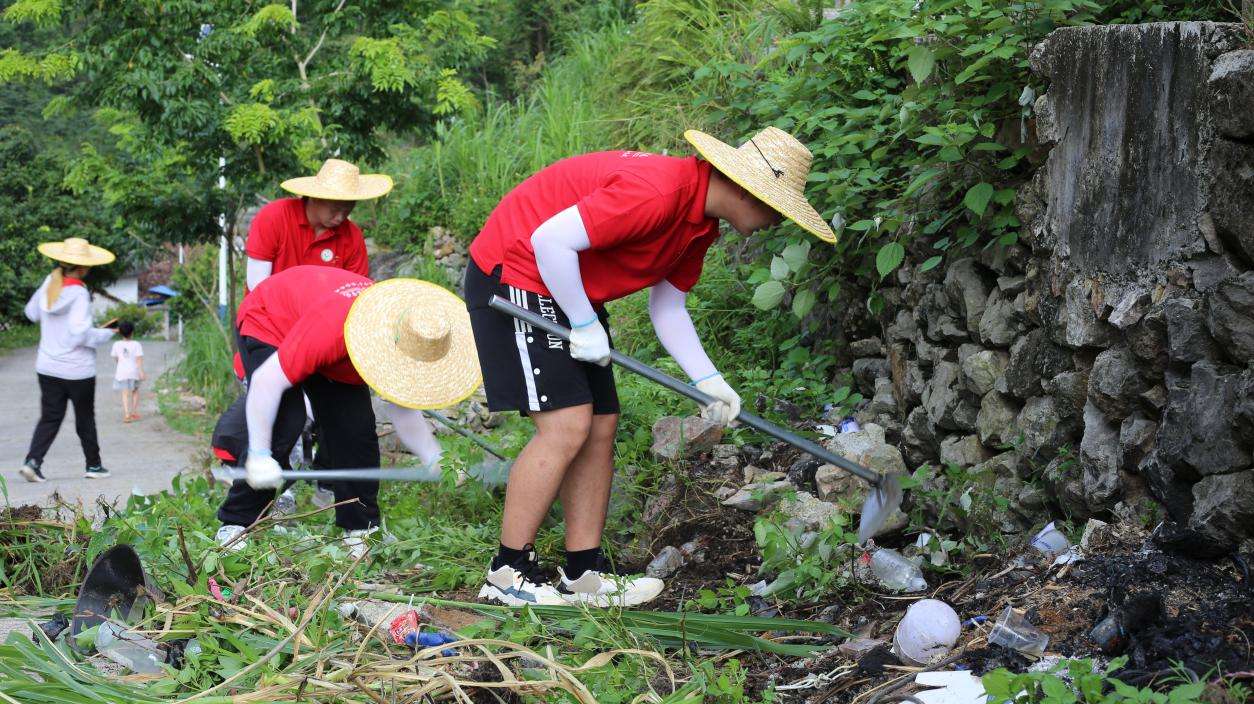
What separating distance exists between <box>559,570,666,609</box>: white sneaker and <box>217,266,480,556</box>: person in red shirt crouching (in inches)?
33.2

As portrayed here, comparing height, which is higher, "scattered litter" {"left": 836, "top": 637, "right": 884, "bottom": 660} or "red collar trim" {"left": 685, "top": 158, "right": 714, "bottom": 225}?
"red collar trim" {"left": 685, "top": 158, "right": 714, "bottom": 225}

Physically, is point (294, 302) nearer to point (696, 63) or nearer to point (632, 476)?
point (632, 476)

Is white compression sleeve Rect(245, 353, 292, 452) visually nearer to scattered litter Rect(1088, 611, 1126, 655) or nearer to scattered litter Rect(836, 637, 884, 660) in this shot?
scattered litter Rect(836, 637, 884, 660)

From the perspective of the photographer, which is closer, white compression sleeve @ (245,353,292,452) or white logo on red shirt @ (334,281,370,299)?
white compression sleeve @ (245,353,292,452)

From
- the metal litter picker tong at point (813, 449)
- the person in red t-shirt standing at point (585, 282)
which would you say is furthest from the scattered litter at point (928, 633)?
the person in red t-shirt standing at point (585, 282)

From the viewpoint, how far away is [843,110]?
426cm

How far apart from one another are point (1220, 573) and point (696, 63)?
533 cm

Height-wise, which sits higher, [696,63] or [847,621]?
[696,63]

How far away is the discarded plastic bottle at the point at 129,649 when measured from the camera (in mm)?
2758

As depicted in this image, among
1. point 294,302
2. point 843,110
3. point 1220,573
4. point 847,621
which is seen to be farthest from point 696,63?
point 1220,573

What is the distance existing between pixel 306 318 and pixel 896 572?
86.5 inches

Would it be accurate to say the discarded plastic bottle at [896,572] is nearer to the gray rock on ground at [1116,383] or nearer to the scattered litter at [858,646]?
the scattered litter at [858,646]

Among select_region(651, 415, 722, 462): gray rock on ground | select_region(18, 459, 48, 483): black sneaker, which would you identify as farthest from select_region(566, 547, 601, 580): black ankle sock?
select_region(18, 459, 48, 483): black sneaker

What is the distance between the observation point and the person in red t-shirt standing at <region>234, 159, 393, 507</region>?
17.2 ft
